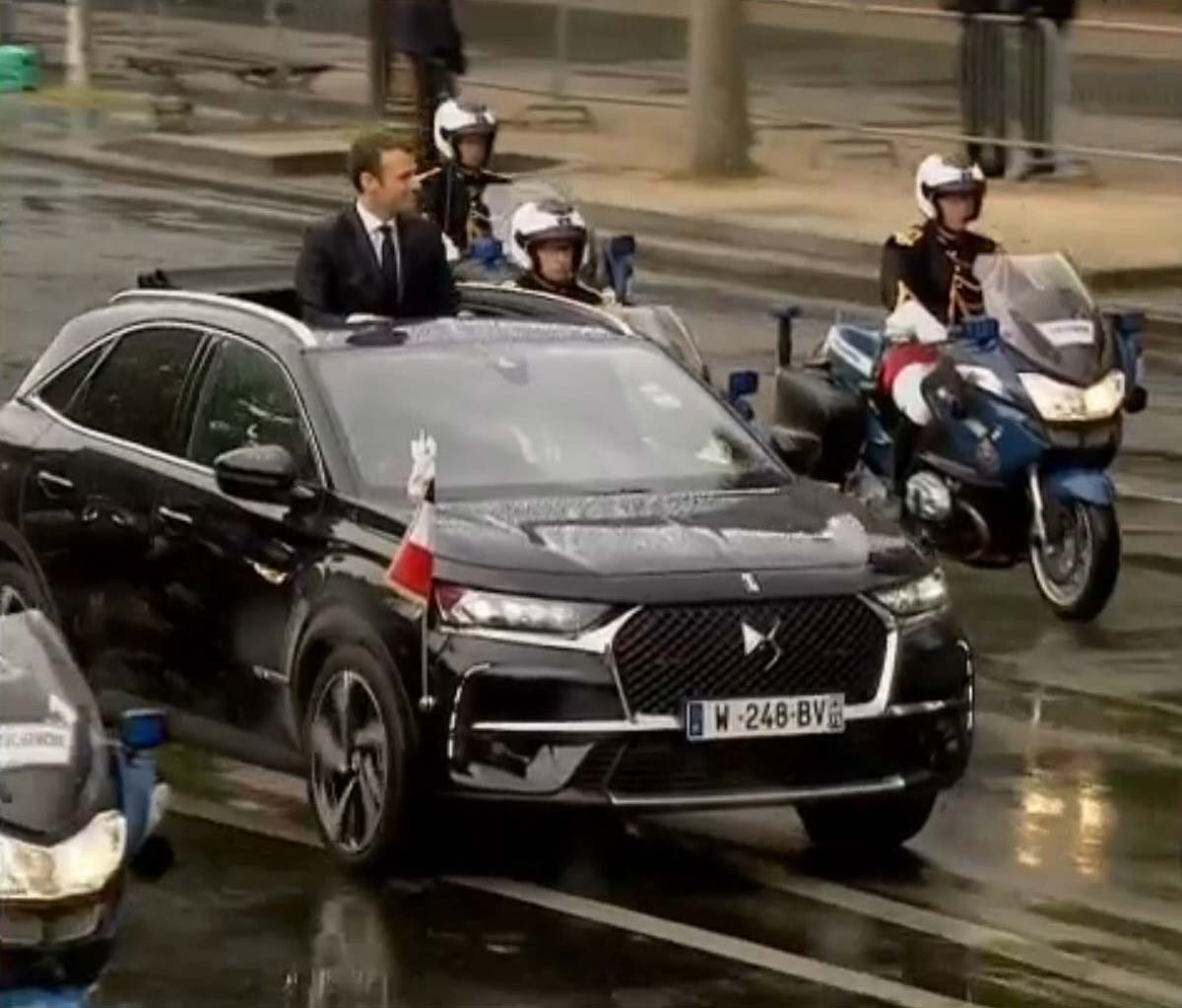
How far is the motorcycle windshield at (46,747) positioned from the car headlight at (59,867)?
0.08 ft

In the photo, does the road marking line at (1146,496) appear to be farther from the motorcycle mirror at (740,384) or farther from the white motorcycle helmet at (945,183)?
the motorcycle mirror at (740,384)

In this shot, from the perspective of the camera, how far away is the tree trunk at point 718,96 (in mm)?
31312

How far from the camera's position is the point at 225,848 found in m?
12.0

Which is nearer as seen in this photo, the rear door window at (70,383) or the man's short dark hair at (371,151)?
the rear door window at (70,383)

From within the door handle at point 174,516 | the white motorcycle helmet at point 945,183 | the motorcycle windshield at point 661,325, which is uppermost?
the white motorcycle helmet at point 945,183

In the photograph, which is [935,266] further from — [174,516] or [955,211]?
[174,516]

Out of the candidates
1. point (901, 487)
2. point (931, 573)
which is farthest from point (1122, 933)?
point (901, 487)

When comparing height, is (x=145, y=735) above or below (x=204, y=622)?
above

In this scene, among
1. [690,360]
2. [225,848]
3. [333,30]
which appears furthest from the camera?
[333,30]

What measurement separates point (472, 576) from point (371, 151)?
318cm

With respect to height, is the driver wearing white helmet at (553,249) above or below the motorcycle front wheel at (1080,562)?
above

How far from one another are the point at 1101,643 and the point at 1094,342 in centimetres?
129

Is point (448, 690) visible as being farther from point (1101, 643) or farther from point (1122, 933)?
point (1101, 643)

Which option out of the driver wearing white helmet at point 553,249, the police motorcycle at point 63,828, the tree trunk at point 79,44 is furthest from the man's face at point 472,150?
the tree trunk at point 79,44
